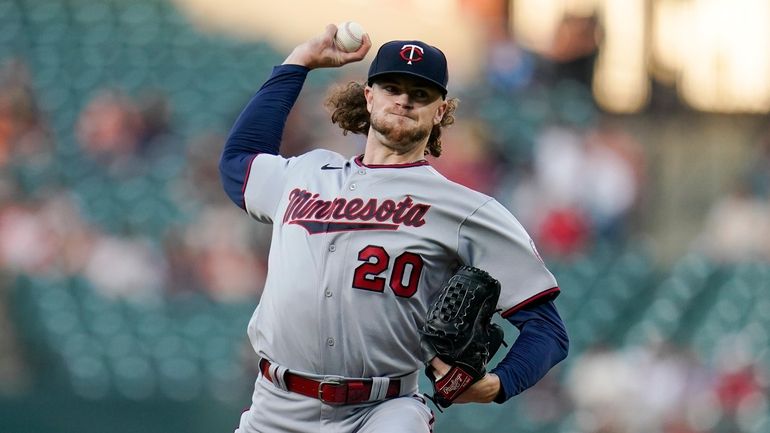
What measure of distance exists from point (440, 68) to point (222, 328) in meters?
4.66

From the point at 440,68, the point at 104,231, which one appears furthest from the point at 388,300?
the point at 104,231

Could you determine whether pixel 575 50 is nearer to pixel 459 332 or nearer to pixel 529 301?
pixel 529 301

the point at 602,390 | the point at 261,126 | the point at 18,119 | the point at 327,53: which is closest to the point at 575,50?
the point at 602,390

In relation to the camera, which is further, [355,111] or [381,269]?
[355,111]

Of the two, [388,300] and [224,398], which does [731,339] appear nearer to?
[224,398]

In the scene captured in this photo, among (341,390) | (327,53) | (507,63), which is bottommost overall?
(507,63)

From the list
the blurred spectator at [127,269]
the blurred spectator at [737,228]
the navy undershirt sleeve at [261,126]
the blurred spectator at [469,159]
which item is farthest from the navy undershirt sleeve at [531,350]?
the blurred spectator at [737,228]

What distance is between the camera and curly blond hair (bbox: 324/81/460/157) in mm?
3342

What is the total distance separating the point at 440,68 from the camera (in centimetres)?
302

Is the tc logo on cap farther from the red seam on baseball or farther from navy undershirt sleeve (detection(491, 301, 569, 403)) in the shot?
navy undershirt sleeve (detection(491, 301, 569, 403))

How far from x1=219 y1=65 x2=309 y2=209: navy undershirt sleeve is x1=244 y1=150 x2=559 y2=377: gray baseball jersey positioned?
0.40 m

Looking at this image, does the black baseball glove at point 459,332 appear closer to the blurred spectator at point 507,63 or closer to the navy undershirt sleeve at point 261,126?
the navy undershirt sleeve at point 261,126

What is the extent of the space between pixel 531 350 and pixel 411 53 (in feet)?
2.60

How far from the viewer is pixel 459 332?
8.71 ft
